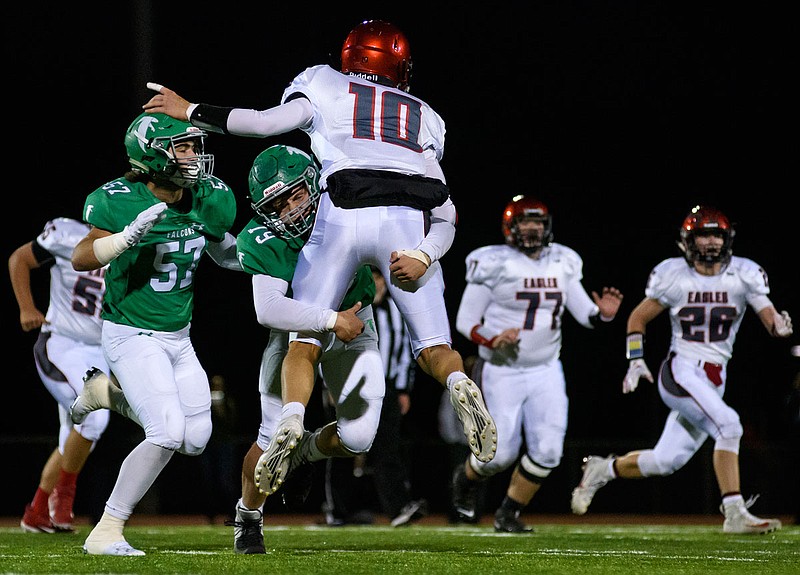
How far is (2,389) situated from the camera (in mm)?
11109

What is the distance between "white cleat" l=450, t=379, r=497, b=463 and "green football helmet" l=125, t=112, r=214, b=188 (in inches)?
54.0

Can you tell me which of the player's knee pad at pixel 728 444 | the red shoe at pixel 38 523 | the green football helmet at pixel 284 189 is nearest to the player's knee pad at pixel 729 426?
the player's knee pad at pixel 728 444

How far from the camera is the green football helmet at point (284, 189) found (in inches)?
167

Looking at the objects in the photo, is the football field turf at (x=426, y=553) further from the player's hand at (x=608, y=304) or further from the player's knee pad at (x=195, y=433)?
the player's hand at (x=608, y=304)

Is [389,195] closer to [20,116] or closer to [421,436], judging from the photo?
[421,436]

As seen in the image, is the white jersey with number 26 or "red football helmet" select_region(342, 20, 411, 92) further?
the white jersey with number 26

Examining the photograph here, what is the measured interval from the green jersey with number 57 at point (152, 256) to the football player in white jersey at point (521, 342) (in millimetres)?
2469

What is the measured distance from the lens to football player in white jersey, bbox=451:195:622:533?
22.1 ft

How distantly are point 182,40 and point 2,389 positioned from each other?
12.9 ft

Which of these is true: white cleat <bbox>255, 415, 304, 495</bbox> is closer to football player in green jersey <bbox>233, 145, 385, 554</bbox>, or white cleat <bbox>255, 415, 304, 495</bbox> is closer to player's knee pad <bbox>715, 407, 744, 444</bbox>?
football player in green jersey <bbox>233, 145, 385, 554</bbox>

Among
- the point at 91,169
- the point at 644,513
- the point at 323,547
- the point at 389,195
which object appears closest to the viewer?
the point at 389,195

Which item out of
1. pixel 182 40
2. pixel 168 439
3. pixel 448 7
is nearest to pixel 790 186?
pixel 448 7

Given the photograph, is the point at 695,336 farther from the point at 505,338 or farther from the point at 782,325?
the point at 505,338

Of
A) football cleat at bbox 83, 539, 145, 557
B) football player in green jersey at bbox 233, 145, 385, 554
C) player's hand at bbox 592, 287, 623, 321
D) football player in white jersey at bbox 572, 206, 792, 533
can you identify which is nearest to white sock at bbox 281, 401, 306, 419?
football player in green jersey at bbox 233, 145, 385, 554
